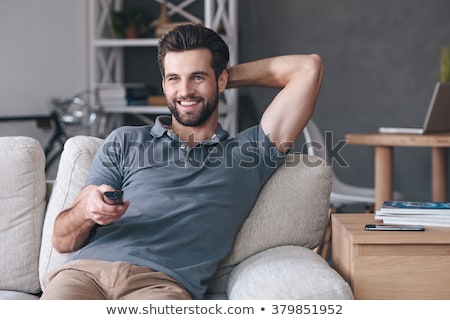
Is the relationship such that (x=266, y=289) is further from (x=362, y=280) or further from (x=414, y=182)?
(x=414, y=182)

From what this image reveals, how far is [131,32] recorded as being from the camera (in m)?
5.22

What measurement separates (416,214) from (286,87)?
56 cm

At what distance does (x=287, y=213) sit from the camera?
2283mm

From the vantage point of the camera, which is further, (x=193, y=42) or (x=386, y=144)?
(x=386, y=144)

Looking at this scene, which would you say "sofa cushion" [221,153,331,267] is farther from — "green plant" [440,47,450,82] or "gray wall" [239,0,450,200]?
"gray wall" [239,0,450,200]

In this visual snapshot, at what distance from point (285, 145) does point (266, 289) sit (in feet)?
1.72

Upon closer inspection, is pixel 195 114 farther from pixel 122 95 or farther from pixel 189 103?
pixel 122 95

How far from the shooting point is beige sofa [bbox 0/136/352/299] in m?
2.25

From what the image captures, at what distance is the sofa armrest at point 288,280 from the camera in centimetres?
191

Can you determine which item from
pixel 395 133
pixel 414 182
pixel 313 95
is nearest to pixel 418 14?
pixel 414 182

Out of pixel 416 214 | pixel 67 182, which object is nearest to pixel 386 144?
pixel 416 214

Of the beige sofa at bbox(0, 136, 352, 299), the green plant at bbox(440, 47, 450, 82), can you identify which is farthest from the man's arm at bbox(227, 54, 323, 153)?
the green plant at bbox(440, 47, 450, 82)

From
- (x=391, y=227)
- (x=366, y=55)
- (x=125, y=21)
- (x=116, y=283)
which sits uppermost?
(x=125, y=21)

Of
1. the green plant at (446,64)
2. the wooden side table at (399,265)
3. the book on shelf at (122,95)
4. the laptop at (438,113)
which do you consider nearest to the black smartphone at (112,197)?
the wooden side table at (399,265)
